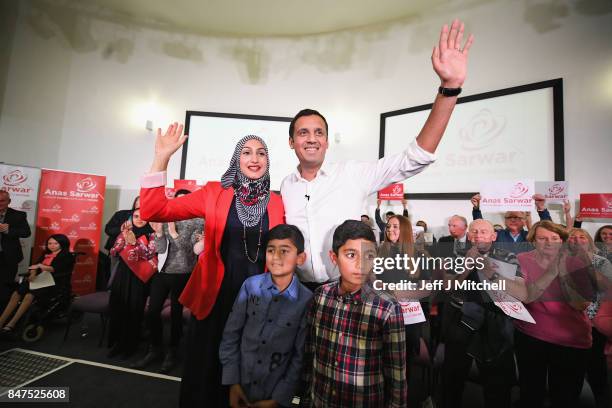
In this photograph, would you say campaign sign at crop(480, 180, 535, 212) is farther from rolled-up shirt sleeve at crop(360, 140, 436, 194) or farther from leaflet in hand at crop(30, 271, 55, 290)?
leaflet in hand at crop(30, 271, 55, 290)

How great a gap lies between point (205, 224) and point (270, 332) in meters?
0.57

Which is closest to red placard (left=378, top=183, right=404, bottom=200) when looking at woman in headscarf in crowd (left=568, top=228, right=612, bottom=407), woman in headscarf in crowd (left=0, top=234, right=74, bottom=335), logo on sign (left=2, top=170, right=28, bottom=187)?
woman in headscarf in crowd (left=568, top=228, right=612, bottom=407)

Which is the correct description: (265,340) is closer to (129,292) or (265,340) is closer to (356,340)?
(356,340)

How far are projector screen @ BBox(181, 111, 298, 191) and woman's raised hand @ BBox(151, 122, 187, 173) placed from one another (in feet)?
13.3

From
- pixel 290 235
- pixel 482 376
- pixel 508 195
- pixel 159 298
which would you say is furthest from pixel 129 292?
pixel 508 195

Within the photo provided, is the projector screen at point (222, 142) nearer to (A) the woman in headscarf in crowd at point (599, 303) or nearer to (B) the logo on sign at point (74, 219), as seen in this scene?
(B) the logo on sign at point (74, 219)

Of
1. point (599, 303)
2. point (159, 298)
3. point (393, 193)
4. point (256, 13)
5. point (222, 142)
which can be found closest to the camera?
point (599, 303)

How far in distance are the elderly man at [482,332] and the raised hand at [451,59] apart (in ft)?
2.11

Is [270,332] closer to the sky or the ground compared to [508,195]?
closer to the ground

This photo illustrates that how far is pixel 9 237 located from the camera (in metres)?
3.76

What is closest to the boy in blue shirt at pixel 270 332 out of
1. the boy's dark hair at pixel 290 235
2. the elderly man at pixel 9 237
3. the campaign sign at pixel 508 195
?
the boy's dark hair at pixel 290 235

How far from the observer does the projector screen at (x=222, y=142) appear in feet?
18.4

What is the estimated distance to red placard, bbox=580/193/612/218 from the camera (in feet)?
10.6

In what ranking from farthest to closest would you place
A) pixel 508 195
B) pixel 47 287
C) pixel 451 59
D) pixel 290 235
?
1. pixel 47 287
2. pixel 508 195
3. pixel 290 235
4. pixel 451 59
